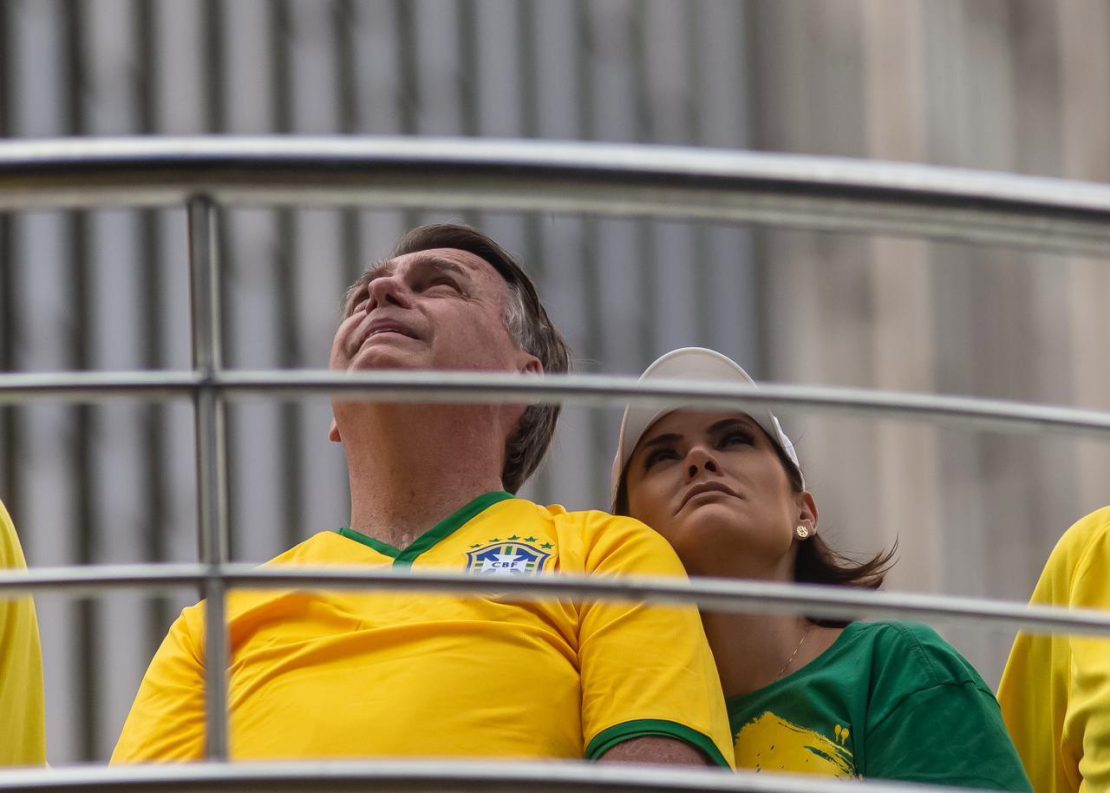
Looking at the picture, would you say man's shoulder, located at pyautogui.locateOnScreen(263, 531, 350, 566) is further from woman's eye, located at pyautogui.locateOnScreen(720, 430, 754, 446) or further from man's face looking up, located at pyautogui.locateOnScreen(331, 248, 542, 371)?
woman's eye, located at pyautogui.locateOnScreen(720, 430, 754, 446)

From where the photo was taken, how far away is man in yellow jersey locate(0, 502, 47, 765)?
7.29 feet

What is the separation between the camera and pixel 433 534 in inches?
103

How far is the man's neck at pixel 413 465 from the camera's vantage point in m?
2.69

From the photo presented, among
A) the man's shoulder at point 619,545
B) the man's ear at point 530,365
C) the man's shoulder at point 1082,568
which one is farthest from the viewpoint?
the man's ear at point 530,365

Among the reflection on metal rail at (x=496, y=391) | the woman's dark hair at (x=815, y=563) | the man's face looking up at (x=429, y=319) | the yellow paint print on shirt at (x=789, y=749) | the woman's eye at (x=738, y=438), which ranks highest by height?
the man's face looking up at (x=429, y=319)

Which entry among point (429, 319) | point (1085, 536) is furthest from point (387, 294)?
point (1085, 536)

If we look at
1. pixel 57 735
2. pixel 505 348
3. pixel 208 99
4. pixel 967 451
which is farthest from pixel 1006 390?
pixel 505 348

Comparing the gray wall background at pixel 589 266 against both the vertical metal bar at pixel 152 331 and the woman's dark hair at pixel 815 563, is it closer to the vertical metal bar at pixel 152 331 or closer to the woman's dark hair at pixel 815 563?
the vertical metal bar at pixel 152 331

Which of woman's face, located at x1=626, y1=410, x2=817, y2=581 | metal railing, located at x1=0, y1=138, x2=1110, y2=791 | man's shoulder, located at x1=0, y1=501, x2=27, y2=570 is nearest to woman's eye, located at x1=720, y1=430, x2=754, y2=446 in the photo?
woman's face, located at x1=626, y1=410, x2=817, y2=581

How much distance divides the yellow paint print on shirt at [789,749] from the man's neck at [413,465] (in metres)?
0.54

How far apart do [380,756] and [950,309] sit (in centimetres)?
733

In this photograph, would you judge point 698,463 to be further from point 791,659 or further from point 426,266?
point 426,266

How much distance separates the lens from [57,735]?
6.85 m

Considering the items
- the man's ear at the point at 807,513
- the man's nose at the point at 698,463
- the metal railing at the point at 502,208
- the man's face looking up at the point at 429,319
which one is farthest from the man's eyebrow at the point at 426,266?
the metal railing at the point at 502,208
